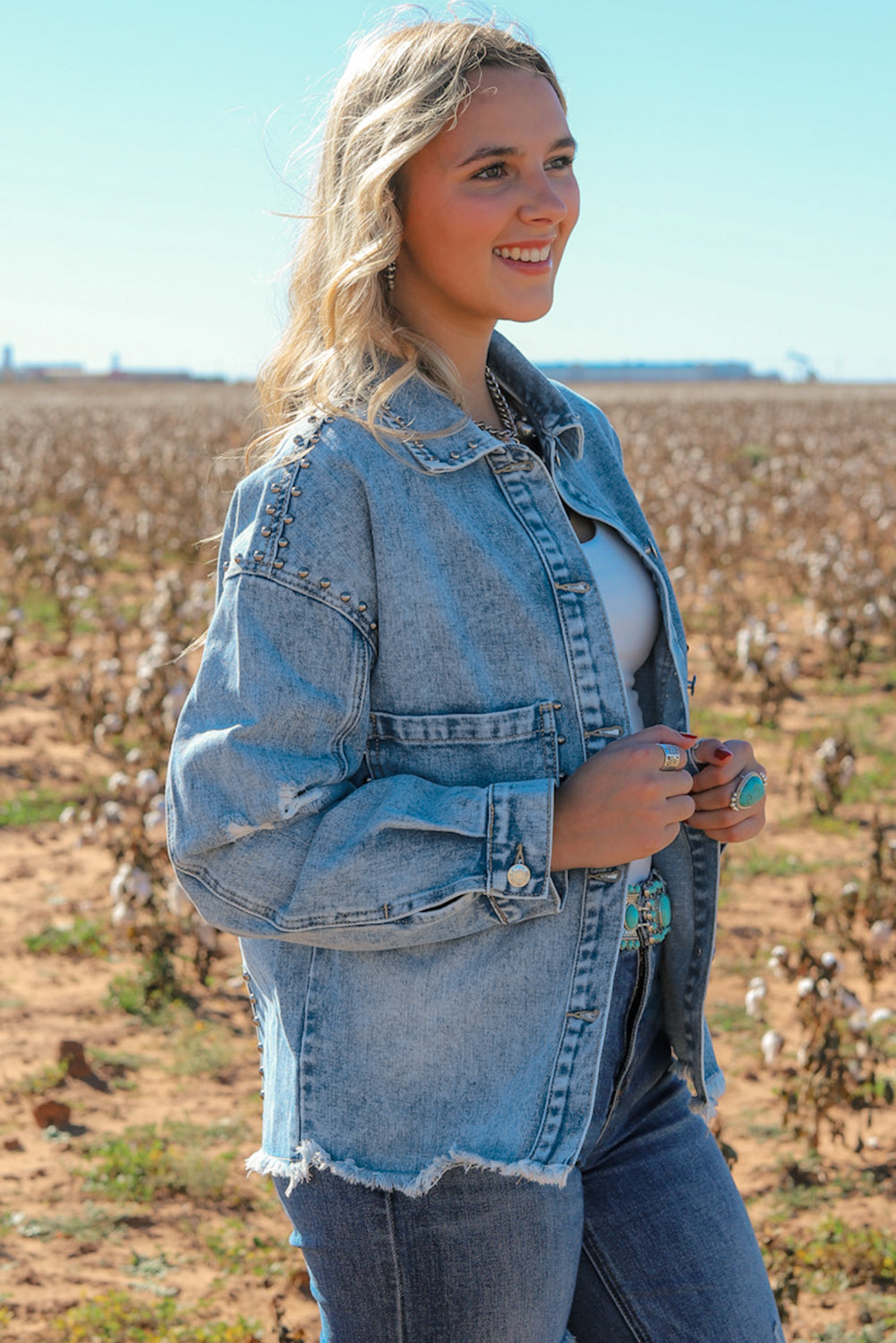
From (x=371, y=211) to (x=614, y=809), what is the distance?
2.65 ft

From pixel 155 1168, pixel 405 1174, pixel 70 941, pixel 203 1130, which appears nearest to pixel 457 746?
pixel 405 1174

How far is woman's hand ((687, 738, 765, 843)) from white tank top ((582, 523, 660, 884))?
10 centimetres

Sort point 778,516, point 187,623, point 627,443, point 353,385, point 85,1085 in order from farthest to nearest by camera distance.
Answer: point 627,443 → point 778,516 → point 187,623 → point 85,1085 → point 353,385

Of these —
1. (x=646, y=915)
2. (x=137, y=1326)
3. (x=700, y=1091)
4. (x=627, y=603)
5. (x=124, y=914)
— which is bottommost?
(x=137, y=1326)

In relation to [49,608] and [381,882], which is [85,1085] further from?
[49,608]

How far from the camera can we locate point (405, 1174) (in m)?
1.46

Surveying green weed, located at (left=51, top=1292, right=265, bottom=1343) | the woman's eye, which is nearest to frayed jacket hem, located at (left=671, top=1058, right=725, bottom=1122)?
the woman's eye

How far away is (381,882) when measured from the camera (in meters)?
1.44

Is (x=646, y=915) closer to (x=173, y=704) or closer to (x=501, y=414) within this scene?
(x=501, y=414)

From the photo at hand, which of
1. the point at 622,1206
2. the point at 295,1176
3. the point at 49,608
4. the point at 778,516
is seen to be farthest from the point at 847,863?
the point at 778,516

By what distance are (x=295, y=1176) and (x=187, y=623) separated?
7167 mm

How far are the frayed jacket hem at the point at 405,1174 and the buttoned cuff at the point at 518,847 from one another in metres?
0.28

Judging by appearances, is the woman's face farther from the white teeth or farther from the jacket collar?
the jacket collar

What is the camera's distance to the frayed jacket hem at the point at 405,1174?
4.74 ft
